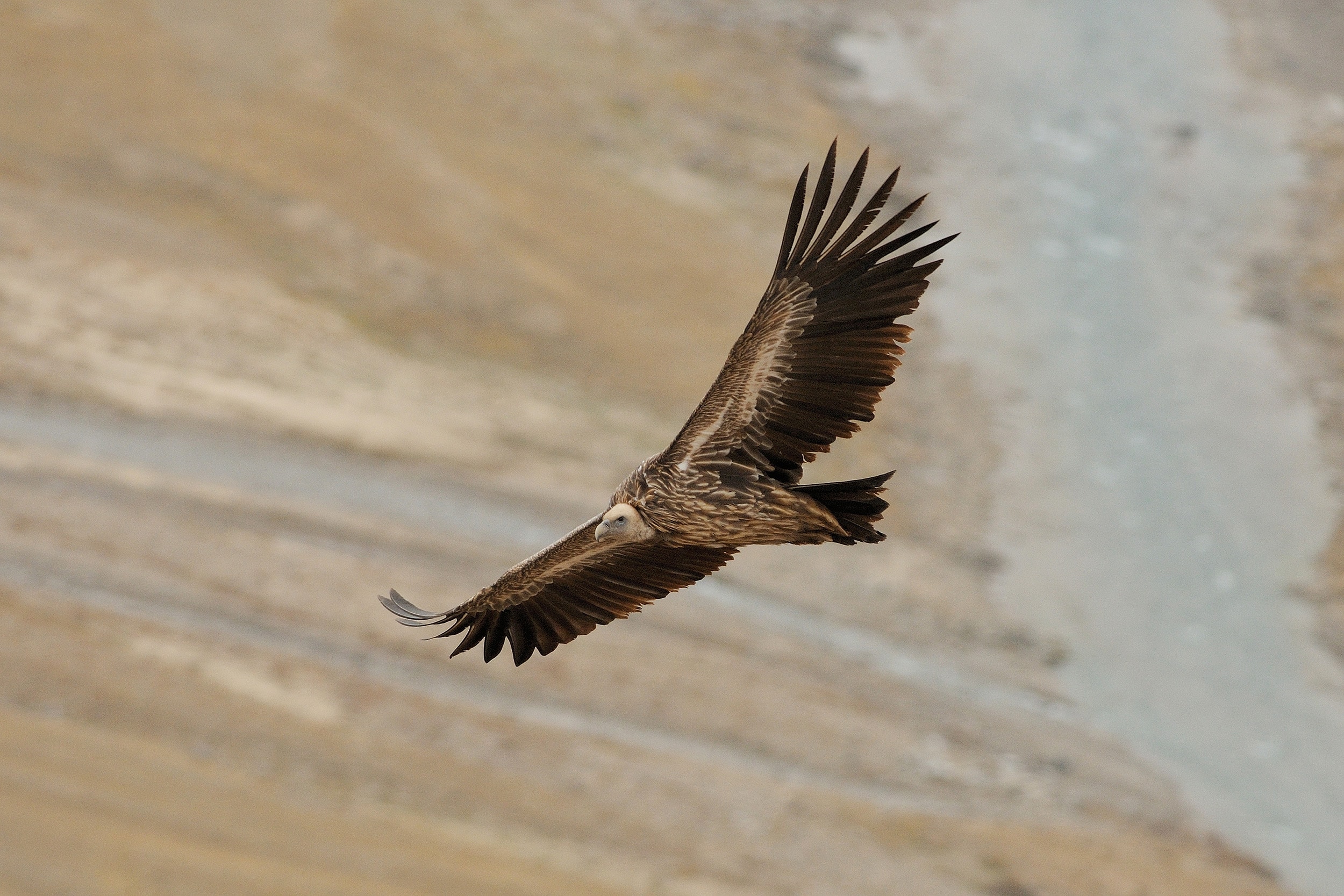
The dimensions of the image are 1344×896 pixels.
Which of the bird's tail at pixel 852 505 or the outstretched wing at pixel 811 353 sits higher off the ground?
the outstretched wing at pixel 811 353

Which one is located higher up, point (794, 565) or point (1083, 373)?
point (1083, 373)

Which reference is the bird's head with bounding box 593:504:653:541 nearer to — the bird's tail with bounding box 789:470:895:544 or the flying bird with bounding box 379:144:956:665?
the flying bird with bounding box 379:144:956:665

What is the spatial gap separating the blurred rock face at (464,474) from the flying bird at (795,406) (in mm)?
14523

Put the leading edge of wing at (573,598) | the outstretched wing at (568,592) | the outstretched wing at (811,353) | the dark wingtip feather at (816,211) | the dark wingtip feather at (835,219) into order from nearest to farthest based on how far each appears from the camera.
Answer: the dark wingtip feather at (816,211) < the dark wingtip feather at (835,219) < the outstretched wing at (811,353) < the outstretched wing at (568,592) < the leading edge of wing at (573,598)

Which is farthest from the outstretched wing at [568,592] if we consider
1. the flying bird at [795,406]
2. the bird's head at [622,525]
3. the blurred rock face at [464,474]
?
the blurred rock face at [464,474]

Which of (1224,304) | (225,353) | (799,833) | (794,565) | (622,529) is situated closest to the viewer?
(622,529)

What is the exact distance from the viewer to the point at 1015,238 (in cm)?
3853

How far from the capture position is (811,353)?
11.6 meters

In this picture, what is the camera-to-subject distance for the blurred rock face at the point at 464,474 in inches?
1049

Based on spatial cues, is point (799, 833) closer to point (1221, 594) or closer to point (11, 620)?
point (1221, 594)

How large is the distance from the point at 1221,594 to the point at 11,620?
63.4 feet

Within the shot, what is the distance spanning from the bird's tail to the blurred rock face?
49.6 feet

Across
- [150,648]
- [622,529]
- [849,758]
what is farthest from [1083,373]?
[622,529]

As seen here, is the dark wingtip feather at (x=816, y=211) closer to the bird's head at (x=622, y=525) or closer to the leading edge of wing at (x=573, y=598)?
the bird's head at (x=622, y=525)
